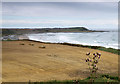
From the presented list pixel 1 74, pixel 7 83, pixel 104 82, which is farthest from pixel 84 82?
pixel 1 74

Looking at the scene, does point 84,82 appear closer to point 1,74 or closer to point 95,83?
point 95,83

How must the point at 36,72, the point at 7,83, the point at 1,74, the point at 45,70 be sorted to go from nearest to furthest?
the point at 7,83 → the point at 1,74 → the point at 36,72 → the point at 45,70

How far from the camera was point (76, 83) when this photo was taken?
466cm

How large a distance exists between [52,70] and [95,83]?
3496 millimetres

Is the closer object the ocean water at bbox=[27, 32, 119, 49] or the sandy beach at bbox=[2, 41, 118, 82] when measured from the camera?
the sandy beach at bbox=[2, 41, 118, 82]

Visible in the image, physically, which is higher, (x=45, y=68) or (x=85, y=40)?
(x=45, y=68)

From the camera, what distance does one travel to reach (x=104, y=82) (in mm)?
4840

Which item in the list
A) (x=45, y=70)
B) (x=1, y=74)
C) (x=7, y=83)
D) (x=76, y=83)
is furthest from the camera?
→ (x=45, y=70)

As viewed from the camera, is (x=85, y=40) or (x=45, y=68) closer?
(x=45, y=68)

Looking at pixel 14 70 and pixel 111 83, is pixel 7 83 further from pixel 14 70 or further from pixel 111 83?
pixel 111 83

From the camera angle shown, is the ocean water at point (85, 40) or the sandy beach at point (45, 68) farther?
the ocean water at point (85, 40)

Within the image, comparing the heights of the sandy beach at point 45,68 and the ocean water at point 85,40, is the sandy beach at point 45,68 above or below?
above

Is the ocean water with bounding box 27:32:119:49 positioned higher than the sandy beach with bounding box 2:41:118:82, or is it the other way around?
the sandy beach with bounding box 2:41:118:82

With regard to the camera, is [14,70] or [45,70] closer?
[14,70]
